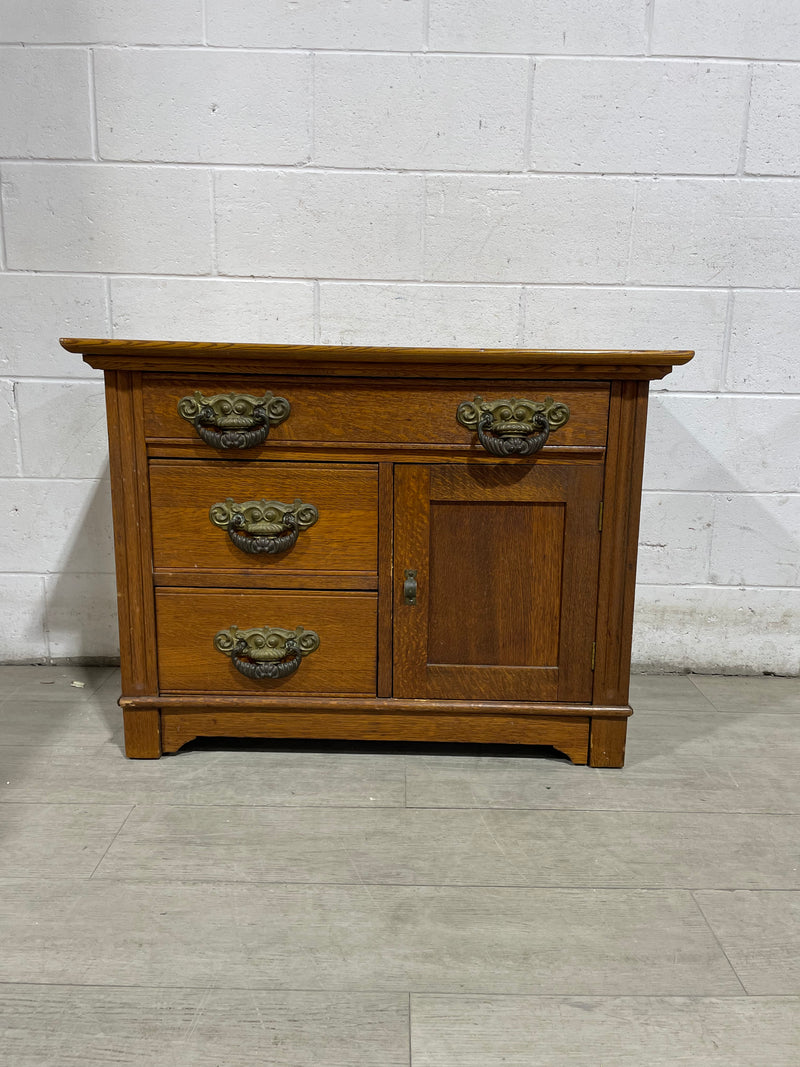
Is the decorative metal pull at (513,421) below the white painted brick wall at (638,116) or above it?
below

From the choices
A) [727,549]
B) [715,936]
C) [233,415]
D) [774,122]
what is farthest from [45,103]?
[715,936]

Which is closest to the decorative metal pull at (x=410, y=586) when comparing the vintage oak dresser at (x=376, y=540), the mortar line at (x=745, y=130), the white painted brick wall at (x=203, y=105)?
the vintage oak dresser at (x=376, y=540)

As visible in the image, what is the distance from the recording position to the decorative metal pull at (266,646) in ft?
5.20

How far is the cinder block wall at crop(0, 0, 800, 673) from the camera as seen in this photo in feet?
6.25

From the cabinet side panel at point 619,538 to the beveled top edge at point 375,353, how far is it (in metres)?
0.07

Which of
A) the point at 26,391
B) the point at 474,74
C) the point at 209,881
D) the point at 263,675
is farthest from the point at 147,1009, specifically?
the point at 474,74

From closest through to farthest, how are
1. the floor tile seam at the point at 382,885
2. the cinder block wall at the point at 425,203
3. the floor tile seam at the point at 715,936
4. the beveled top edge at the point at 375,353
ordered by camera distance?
1. the floor tile seam at the point at 715,936
2. the floor tile seam at the point at 382,885
3. the beveled top edge at the point at 375,353
4. the cinder block wall at the point at 425,203

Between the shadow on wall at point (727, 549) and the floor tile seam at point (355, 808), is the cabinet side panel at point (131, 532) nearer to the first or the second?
the floor tile seam at point (355, 808)

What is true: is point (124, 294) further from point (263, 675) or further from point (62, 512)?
point (263, 675)

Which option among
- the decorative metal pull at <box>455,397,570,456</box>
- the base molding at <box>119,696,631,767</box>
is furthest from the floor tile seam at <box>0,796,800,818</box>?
the decorative metal pull at <box>455,397,570,456</box>

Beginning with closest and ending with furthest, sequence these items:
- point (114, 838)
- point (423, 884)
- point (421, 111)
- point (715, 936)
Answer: point (715, 936) → point (423, 884) → point (114, 838) → point (421, 111)

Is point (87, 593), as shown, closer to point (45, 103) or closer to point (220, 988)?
point (45, 103)

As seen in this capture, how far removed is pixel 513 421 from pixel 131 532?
0.77 meters

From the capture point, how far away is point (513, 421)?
4.90 ft
